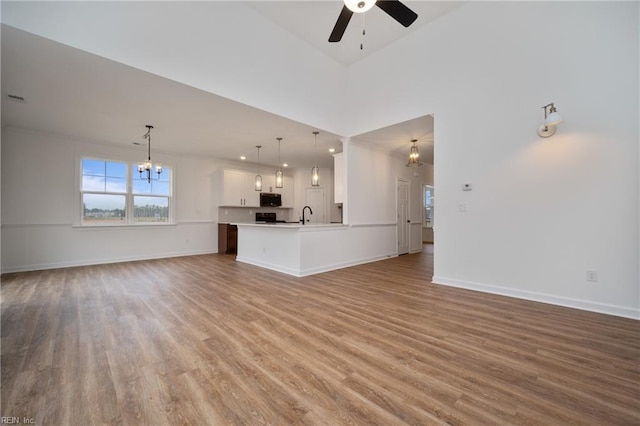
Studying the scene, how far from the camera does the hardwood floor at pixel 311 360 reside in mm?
1393

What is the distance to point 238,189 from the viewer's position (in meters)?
7.71

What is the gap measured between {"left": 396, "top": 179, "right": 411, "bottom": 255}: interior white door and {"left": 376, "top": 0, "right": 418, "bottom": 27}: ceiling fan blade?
4644 mm

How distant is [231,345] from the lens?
2100 mm

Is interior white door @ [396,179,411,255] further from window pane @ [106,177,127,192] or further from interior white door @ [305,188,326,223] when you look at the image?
window pane @ [106,177,127,192]

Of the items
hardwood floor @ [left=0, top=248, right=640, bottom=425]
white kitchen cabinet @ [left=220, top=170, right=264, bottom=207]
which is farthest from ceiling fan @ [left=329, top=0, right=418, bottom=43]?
white kitchen cabinet @ [left=220, top=170, right=264, bottom=207]

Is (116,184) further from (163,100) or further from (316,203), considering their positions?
(316,203)

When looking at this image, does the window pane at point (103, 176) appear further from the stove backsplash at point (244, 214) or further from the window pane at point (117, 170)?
the stove backsplash at point (244, 214)

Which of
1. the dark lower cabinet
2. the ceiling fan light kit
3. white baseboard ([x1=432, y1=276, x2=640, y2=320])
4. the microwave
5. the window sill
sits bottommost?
white baseboard ([x1=432, y1=276, x2=640, y2=320])

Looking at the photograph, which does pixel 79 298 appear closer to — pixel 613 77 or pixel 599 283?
pixel 599 283

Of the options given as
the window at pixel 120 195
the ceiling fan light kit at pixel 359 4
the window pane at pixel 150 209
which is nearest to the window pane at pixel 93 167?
the window at pixel 120 195

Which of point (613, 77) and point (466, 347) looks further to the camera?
point (613, 77)

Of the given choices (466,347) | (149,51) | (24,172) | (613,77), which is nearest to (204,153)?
(24,172)

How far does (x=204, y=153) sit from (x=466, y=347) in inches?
284

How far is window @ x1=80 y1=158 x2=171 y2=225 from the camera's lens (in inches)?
224
